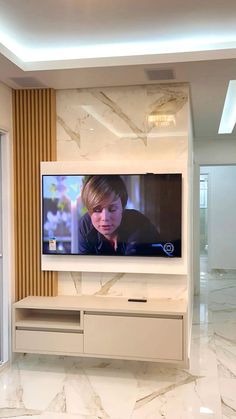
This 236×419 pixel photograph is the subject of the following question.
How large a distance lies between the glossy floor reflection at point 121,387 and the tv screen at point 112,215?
3.47 ft

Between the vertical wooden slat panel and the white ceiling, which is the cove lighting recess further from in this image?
the vertical wooden slat panel

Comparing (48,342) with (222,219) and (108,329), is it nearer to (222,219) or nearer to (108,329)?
(108,329)

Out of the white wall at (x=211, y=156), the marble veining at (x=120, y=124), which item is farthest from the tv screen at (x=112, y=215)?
the white wall at (x=211, y=156)

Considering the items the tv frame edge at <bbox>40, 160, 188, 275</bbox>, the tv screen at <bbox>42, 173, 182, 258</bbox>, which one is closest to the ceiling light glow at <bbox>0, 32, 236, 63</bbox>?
the tv frame edge at <bbox>40, 160, 188, 275</bbox>

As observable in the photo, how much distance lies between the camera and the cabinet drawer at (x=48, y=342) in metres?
3.43

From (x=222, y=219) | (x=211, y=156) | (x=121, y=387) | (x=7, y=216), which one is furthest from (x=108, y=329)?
(x=222, y=219)

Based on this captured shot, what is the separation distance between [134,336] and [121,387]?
424 millimetres

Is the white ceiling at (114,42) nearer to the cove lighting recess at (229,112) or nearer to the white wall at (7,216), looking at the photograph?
the white wall at (7,216)

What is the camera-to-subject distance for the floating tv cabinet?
327 cm

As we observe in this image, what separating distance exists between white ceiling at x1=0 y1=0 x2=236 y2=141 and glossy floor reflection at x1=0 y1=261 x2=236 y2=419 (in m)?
2.59

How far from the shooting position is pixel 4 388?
10.7ft

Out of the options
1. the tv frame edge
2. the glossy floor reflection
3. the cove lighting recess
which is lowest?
the glossy floor reflection

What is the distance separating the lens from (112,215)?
3600 millimetres

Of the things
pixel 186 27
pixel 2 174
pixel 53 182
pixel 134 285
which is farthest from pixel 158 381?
pixel 186 27
